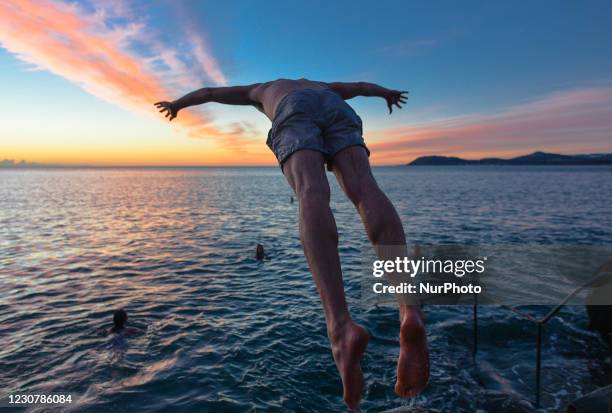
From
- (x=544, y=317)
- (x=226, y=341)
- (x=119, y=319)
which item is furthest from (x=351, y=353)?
(x=119, y=319)

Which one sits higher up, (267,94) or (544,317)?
(267,94)

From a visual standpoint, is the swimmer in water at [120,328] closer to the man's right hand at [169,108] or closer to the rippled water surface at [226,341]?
the rippled water surface at [226,341]

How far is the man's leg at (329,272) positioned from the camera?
8.00 ft

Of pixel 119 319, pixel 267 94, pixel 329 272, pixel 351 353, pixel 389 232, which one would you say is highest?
pixel 267 94

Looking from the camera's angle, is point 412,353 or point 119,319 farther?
point 119,319

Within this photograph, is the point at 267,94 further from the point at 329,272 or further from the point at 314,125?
the point at 329,272

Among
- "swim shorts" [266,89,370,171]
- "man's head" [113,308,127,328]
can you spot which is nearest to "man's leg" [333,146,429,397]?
"swim shorts" [266,89,370,171]

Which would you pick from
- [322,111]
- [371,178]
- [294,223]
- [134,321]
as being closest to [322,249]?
[371,178]

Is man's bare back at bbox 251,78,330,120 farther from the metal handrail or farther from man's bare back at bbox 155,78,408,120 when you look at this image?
the metal handrail

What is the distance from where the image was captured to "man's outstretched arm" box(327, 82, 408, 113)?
4645 millimetres

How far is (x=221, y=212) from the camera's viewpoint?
1961 inches

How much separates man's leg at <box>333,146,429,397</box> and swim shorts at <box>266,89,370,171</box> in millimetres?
122

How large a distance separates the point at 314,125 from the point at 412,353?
1.92 m

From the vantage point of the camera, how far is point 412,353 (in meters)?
2.78
